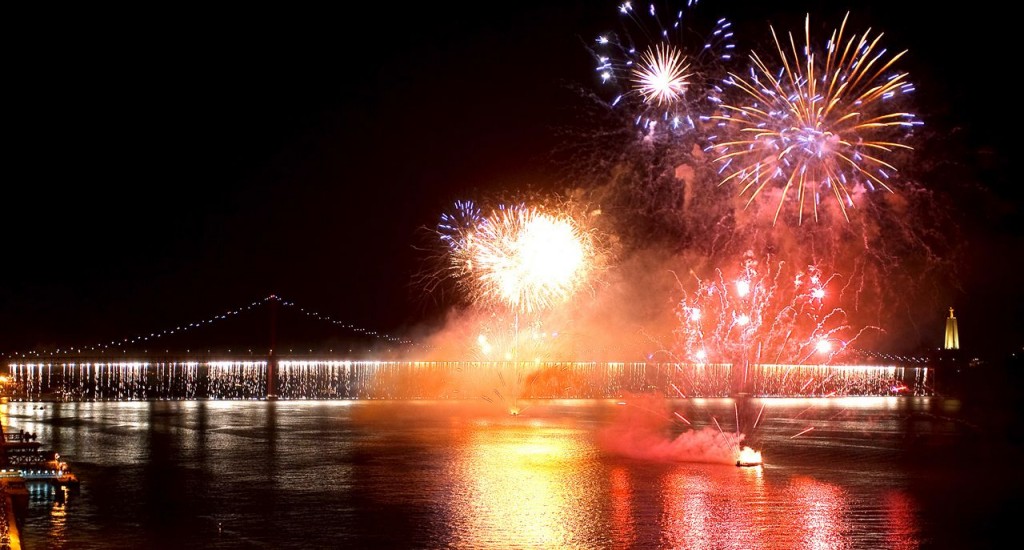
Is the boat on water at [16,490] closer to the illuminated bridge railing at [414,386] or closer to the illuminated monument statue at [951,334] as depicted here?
the illuminated bridge railing at [414,386]

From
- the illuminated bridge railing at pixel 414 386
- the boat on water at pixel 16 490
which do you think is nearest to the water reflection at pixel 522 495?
the boat on water at pixel 16 490

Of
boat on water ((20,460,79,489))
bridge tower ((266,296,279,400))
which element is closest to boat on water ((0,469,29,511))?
boat on water ((20,460,79,489))

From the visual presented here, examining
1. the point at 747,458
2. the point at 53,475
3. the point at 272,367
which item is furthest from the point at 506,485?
the point at 272,367

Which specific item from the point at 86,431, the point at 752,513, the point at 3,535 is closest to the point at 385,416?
the point at 86,431

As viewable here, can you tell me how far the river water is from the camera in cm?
1380

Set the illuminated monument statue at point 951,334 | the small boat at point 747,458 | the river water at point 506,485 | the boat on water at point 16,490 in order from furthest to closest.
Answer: the illuminated monument statue at point 951,334 → the small boat at point 747,458 → the boat on water at point 16,490 → the river water at point 506,485

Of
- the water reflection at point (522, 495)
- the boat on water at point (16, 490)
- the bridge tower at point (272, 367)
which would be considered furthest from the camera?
the bridge tower at point (272, 367)

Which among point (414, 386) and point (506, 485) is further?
point (414, 386)

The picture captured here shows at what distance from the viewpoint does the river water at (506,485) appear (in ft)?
45.3

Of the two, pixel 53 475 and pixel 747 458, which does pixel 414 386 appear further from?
pixel 53 475

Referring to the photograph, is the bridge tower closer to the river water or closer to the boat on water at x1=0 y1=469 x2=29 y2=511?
the river water

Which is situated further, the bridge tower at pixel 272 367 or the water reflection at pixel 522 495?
the bridge tower at pixel 272 367

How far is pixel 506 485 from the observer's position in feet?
60.8

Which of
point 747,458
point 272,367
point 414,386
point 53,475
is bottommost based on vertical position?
point 414,386
